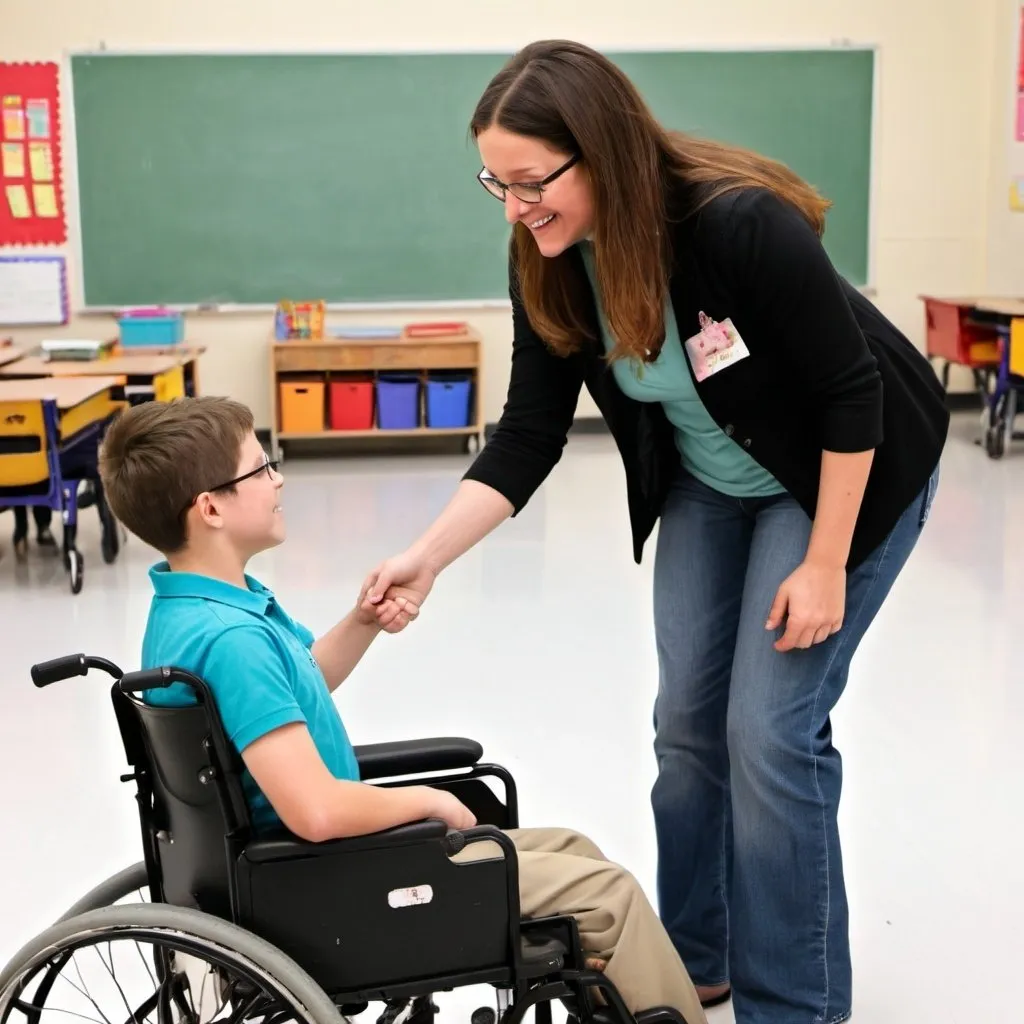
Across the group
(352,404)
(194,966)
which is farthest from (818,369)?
(352,404)

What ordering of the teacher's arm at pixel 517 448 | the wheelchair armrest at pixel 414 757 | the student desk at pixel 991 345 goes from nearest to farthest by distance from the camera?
the wheelchair armrest at pixel 414 757
the teacher's arm at pixel 517 448
the student desk at pixel 991 345

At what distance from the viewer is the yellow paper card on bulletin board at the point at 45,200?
7148mm

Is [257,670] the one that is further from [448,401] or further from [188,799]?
[448,401]

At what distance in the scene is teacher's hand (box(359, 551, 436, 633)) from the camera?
173cm

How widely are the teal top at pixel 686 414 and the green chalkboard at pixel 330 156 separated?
5.73 meters

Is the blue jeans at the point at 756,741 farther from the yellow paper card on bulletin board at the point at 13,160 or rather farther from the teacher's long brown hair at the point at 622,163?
the yellow paper card on bulletin board at the point at 13,160

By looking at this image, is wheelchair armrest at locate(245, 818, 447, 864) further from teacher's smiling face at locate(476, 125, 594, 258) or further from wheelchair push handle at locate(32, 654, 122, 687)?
teacher's smiling face at locate(476, 125, 594, 258)

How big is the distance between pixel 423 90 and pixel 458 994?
5982 millimetres

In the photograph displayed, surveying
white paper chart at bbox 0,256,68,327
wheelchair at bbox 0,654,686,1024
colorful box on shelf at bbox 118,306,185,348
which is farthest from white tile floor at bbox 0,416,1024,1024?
white paper chart at bbox 0,256,68,327

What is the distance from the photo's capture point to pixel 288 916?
138cm

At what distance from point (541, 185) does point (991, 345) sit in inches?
224

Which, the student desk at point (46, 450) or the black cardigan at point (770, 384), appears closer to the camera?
the black cardigan at point (770, 384)

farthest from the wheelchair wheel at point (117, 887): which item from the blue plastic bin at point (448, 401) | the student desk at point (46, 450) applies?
the blue plastic bin at point (448, 401)

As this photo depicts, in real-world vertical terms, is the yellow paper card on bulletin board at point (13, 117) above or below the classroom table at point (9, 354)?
above
